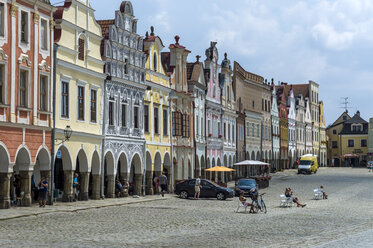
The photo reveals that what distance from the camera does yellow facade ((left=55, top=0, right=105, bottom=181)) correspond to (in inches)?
1458

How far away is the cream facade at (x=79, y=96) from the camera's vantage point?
37.1m

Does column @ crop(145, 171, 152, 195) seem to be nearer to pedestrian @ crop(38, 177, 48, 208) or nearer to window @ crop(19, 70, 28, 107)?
pedestrian @ crop(38, 177, 48, 208)

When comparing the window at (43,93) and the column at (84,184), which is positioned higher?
the window at (43,93)

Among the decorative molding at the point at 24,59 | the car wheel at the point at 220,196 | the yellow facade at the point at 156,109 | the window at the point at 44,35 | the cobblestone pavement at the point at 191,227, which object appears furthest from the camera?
the yellow facade at the point at 156,109

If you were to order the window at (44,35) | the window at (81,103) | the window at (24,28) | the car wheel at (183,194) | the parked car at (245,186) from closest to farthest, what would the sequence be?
the window at (24,28) → the window at (44,35) → the window at (81,103) → the car wheel at (183,194) → the parked car at (245,186)

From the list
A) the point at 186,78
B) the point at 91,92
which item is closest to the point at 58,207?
the point at 91,92

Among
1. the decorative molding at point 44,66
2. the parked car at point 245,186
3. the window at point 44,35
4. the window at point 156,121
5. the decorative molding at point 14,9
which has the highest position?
the decorative molding at point 14,9

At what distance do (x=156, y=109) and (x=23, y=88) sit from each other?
60.5 ft

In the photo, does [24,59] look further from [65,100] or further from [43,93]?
[65,100]

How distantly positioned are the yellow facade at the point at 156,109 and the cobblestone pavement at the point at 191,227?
10.3m

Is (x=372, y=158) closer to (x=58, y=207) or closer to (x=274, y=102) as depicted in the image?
(x=274, y=102)

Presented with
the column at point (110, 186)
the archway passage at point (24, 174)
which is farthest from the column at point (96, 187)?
the archway passage at point (24, 174)

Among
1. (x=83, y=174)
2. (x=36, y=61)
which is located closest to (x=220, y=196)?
(x=83, y=174)

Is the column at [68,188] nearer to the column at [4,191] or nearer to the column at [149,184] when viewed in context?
the column at [4,191]
